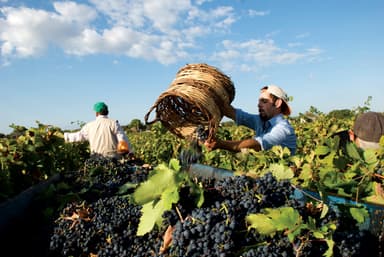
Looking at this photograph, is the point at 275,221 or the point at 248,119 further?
the point at 248,119

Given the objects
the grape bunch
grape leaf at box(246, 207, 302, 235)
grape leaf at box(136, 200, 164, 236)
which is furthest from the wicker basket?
grape leaf at box(246, 207, 302, 235)

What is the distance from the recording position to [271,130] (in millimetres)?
3355

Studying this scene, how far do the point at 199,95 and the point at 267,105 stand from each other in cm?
128

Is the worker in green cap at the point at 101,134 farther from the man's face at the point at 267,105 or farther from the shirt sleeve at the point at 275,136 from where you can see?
the shirt sleeve at the point at 275,136

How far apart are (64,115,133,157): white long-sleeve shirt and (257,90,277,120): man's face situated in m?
3.22

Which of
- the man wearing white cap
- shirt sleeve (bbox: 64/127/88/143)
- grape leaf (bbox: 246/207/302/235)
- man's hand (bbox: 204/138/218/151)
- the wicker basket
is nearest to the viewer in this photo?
grape leaf (bbox: 246/207/302/235)

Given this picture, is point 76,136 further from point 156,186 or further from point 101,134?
point 156,186

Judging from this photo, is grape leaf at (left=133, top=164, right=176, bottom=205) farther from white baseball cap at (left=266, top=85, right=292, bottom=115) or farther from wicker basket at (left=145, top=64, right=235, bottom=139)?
white baseball cap at (left=266, top=85, right=292, bottom=115)

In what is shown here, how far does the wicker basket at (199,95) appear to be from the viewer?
246cm

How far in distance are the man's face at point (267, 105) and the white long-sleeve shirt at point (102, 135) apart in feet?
10.6

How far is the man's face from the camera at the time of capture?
347 centimetres

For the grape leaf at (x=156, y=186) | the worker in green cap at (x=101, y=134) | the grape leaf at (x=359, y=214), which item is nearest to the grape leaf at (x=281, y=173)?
the grape leaf at (x=359, y=214)

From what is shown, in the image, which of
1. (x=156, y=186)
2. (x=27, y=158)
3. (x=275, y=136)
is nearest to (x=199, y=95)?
(x=156, y=186)

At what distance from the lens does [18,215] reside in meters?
2.28
